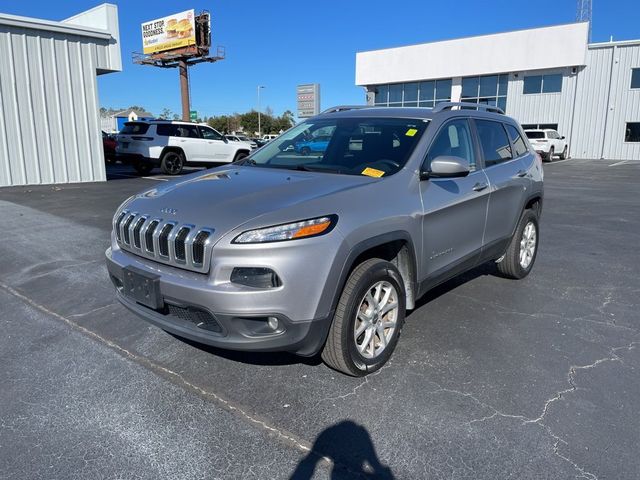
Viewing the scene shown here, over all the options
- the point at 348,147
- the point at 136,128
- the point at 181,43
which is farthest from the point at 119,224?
the point at 181,43

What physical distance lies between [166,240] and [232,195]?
49 cm

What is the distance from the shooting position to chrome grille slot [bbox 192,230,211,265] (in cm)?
269

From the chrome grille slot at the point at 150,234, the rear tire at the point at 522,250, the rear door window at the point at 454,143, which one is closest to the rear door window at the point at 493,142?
the rear door window at the point at 454,143

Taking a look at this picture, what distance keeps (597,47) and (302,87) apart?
24.1 m

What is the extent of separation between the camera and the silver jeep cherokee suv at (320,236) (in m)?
2.63

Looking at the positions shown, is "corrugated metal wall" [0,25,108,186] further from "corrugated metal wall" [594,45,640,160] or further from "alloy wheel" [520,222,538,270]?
"corrugated metal wall" [594,45,640,160]

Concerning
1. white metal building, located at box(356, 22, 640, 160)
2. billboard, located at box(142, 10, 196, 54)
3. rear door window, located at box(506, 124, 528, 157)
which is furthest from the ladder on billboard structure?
rear door window, located at box(506, 124, 528, 157)

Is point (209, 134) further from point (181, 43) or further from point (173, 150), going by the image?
point (181, 43)

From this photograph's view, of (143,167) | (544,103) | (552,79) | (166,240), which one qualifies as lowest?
(143,167)

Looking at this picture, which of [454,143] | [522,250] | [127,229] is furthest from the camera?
[522,250]

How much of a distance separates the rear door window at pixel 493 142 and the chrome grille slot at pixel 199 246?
2.86 metres

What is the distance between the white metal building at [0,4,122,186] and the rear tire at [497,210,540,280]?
44.0ft

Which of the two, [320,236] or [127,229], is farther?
[127,229]

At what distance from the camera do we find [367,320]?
3.12 m
